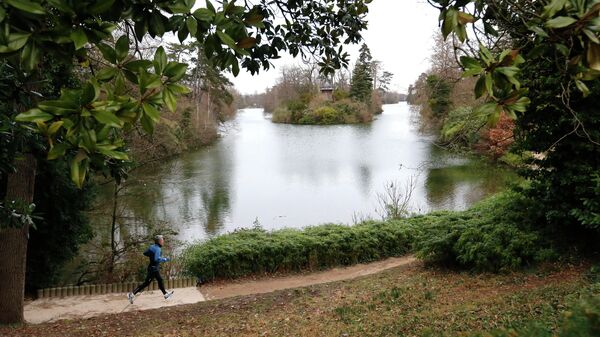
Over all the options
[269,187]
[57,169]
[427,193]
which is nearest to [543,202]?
[57,169]

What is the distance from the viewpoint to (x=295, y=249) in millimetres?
10414

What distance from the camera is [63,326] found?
652cm

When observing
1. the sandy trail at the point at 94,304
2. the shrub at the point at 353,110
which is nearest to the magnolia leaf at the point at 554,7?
the sandy trail at the point at 94,304

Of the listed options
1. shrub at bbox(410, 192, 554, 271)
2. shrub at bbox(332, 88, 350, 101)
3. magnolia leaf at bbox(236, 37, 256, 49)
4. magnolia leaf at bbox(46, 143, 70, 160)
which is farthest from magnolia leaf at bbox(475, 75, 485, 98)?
shrub at bbox(332, 88, 350, 101)

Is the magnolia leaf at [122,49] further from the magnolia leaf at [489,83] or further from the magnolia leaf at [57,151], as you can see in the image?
the magnolia leaf at [489,83]

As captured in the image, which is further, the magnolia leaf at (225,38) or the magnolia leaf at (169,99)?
the magnolia leaf at (225,38)

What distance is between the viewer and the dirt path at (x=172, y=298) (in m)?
7.56

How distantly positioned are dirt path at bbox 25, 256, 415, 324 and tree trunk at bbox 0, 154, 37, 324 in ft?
1.66

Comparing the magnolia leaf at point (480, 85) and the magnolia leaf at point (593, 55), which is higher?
the magnolia leaf at point (593, 55)

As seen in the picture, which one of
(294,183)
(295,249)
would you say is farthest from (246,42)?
(294,183)

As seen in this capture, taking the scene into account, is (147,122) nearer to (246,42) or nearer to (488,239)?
(246,42)

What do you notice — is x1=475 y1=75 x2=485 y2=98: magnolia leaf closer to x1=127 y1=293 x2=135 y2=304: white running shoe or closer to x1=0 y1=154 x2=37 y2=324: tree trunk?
x1=0 y1=154 x2=37 y2=324: tree trunk

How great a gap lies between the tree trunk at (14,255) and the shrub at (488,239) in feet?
21.6

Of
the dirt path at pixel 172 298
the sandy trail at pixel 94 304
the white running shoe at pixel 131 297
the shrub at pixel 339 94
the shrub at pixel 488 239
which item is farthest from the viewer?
the shrub at pixel 339 94
